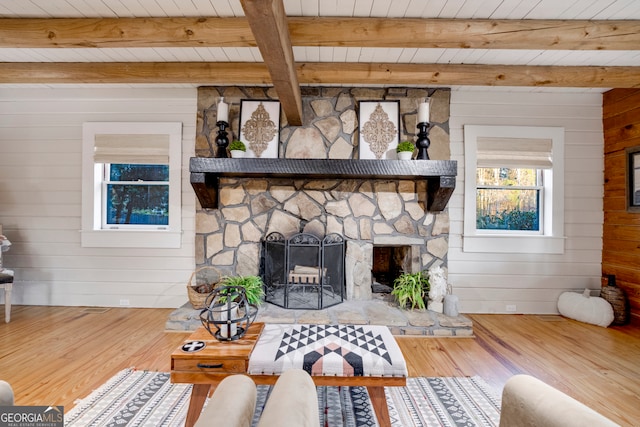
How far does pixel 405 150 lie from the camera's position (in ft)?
9.57

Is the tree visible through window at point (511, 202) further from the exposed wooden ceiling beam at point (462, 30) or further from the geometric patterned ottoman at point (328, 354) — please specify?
the geometric patterned ottoman at point (328, 354)

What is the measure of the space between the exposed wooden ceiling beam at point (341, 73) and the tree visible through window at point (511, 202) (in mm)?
1015

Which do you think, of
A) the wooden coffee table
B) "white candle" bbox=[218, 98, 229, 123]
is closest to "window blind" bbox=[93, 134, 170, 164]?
"white candle" bbox=[218, 98, 229, 123]

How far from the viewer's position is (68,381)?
192 cm

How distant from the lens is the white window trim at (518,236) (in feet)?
10.8

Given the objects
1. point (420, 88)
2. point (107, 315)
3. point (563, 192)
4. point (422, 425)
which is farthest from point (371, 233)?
point (107, 315)

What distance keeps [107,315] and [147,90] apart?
2471 millimetres

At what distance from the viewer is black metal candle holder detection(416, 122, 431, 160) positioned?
2.93 m

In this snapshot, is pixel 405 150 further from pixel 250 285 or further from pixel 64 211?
pixel 64 211

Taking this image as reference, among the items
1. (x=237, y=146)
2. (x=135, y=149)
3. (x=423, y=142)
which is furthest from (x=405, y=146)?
(x=135, y=149)

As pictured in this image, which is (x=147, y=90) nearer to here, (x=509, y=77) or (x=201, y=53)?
(x=201, y=53)

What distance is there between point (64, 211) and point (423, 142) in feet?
13.1

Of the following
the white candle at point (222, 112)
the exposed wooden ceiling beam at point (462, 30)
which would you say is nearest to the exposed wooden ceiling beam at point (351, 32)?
the exposed wooden ceiling beam at point (462, 30)

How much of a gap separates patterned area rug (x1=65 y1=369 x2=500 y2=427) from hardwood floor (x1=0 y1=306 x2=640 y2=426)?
0.43ft
